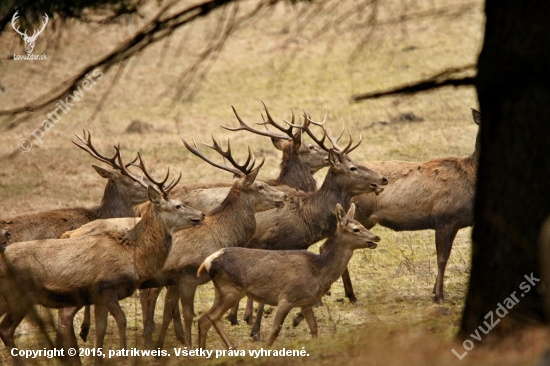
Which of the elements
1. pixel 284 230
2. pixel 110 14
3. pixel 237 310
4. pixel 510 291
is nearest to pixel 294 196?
pixel 284 230

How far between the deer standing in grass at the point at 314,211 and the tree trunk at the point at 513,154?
4.98m

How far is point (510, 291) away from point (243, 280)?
346 centimetres

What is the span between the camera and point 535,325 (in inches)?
182

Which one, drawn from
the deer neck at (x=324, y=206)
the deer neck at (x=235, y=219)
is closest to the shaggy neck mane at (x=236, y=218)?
the deer neck at (x=235, y=219)

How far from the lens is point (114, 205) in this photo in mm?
10711

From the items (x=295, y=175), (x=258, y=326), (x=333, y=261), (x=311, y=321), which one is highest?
Answer: (x=295, y=175)

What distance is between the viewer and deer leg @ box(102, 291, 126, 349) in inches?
303

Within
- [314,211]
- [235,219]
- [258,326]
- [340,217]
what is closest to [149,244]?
[235,219]

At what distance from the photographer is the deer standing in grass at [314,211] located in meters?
9.77

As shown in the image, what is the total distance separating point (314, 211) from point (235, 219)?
118 centimetres

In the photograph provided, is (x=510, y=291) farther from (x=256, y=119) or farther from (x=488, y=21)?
(x=256, y=119)

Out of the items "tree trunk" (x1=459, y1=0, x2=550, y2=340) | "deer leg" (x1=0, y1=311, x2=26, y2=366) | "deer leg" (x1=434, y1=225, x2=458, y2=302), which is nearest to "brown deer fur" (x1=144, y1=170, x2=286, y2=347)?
"deer leg" (x1=0, y1=311, x2=26, y2=366)

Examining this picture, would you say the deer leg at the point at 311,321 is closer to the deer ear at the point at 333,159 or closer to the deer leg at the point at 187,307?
the deer leg at the point at 187,307

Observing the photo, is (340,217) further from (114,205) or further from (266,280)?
(114,205)
